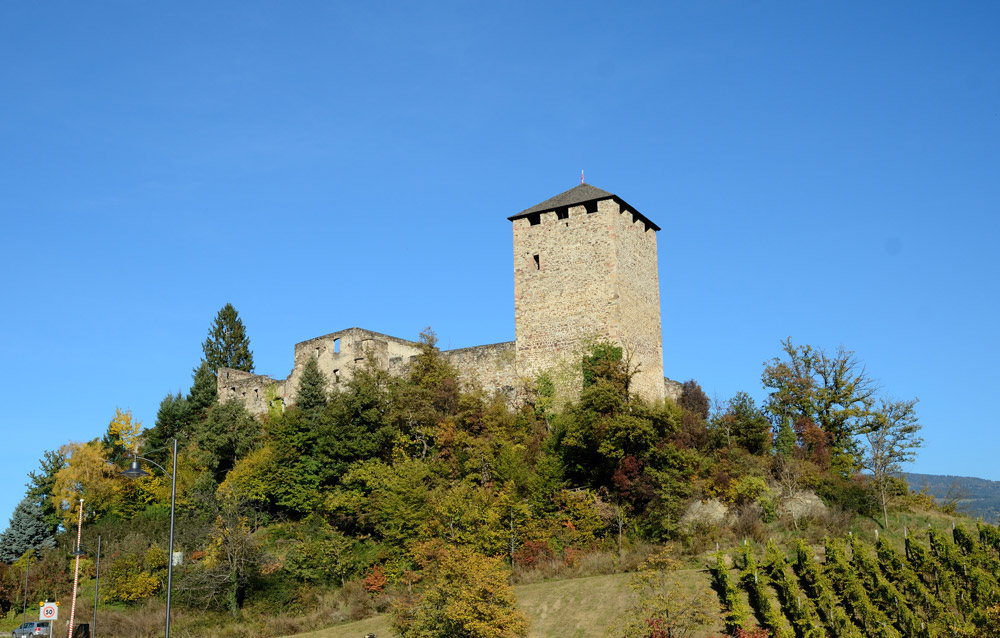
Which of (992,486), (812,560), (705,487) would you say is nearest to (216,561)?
(705,487)

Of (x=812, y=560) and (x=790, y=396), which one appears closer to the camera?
(x=812, y=560)

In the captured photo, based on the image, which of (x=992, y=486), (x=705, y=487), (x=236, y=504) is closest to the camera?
(x=705, y=487)

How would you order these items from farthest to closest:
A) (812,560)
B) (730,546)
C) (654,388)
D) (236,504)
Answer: (654,388) → (236,504) → (730,546) → (812,560)

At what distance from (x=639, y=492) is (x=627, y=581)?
385cm

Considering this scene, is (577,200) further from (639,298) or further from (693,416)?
(693,416)

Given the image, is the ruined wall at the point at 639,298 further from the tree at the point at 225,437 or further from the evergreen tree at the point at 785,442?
the tree at the point at 225,437

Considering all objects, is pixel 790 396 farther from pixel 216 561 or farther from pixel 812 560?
pixel 216 561

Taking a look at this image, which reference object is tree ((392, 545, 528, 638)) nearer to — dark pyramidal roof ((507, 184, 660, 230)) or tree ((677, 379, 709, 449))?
tree ((677, 379, 709, 449))

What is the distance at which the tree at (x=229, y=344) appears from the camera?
58.5 metres

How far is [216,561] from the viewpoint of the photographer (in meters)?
33.4

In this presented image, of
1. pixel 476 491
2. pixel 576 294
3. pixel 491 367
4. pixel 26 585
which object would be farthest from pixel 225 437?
pixel 576 294

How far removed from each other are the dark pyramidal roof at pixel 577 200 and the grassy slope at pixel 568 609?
1500 cm

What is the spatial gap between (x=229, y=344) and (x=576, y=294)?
2972cm

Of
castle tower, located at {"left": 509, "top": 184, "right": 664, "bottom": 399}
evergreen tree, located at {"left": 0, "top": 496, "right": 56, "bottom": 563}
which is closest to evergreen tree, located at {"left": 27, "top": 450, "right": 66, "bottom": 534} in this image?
evergreen tree, located at {"left": 0, "top": 496, "right": 56, "bottom": 563}
